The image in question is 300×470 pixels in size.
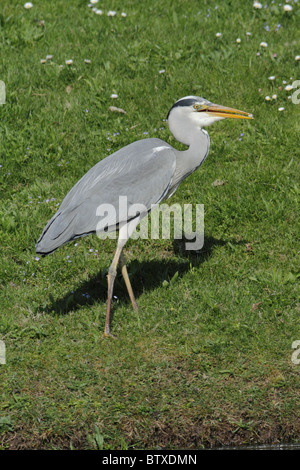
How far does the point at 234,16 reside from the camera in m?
9.20

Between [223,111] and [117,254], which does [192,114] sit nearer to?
A: [223,111]

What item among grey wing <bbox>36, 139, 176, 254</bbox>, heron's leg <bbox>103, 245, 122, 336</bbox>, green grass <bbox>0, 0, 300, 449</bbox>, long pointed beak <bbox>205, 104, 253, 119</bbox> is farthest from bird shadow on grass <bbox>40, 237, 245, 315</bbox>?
long pointed beak <bbox>205, 104, 253, 119</bbox>

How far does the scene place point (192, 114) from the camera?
6.07m

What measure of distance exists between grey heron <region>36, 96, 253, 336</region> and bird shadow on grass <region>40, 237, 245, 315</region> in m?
0.34

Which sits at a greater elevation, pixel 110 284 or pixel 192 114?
pixel 192 114

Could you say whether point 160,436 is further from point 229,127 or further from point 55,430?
point 229,127

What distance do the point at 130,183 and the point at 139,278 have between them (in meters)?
0.97

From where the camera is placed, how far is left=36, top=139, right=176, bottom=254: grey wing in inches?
220

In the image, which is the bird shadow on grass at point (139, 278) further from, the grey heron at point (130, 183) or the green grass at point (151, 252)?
the grey heron at point (130, 183)

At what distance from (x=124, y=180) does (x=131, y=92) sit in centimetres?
268

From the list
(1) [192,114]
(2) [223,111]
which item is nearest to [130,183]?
(1) [192,114]

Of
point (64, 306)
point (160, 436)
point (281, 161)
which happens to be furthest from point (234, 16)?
point (160, 436)

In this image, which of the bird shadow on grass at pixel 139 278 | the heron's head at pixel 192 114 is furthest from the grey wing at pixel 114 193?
the bird shadow on grass at pixel 139 278

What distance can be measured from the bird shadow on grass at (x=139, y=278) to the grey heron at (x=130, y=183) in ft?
1.13
